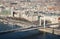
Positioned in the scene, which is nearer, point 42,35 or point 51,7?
point 42,35

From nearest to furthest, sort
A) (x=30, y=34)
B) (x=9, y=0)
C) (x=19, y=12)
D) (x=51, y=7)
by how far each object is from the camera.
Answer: (x=30, y=34), (x=19, y=12), (x=51, y=7), (x=9, y=0)

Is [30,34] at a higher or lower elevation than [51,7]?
lower

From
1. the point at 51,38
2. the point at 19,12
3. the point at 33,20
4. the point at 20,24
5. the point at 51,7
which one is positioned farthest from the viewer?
the point at 51,7

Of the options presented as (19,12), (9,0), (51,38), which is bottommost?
(51,38)

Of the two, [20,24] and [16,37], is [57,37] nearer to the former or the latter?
[16,37]

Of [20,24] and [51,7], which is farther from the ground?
[51,7]

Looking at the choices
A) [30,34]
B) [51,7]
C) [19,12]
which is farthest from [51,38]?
[51,7]

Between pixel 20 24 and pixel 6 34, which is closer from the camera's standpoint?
pixel 6 34

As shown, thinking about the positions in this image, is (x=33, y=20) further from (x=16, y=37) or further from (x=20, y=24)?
(x=16, y=37)

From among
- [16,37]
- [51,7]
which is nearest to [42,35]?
[16,37]
